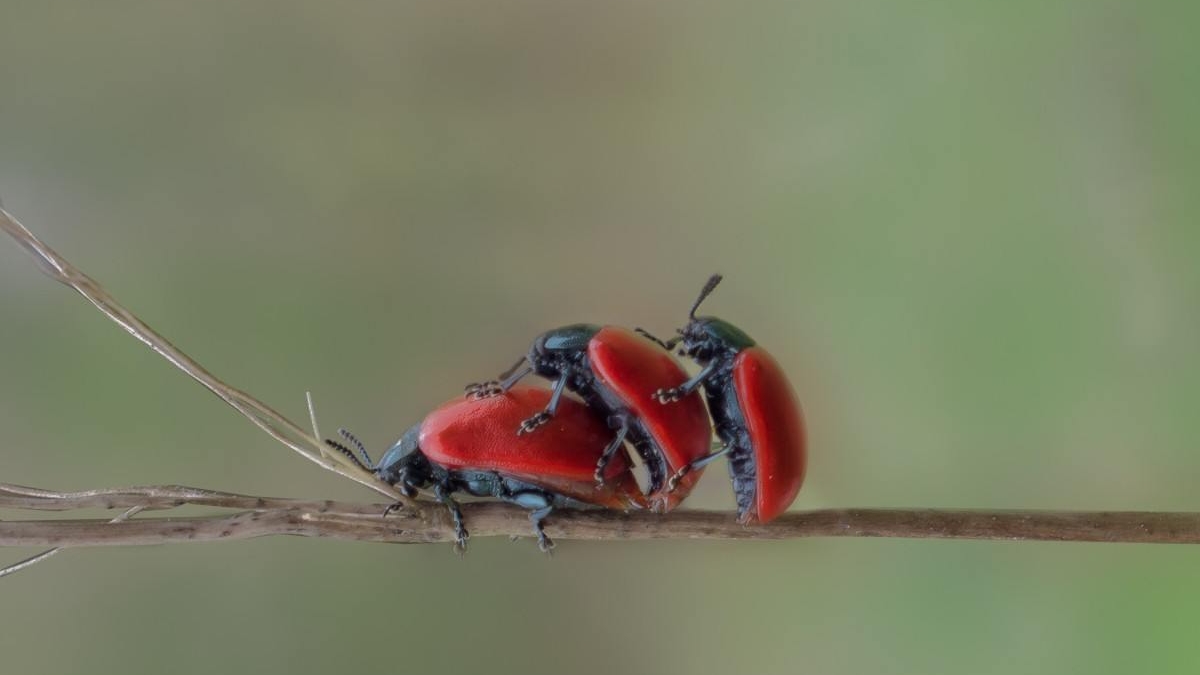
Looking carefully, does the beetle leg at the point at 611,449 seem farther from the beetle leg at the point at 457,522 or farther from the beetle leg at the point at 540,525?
the beetle leg at the point at 457,522

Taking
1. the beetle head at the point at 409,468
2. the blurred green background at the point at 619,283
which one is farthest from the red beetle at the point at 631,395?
the blurred green background at the point at 619,283

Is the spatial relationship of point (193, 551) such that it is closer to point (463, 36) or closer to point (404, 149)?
point (404, 149)

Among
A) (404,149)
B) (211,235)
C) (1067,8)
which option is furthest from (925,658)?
(211,235)

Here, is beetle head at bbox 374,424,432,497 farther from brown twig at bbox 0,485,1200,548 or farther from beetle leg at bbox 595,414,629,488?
beetle leg at bbox 595,414,629,488

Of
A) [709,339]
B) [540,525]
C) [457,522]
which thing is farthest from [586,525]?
[709,339]

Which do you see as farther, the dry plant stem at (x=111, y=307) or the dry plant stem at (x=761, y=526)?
the dry plant stem at (x=761, y=526)

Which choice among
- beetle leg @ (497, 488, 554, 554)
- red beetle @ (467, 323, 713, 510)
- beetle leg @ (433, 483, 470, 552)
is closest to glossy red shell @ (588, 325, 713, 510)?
red beetle @ (467, 323, 713, 510)
